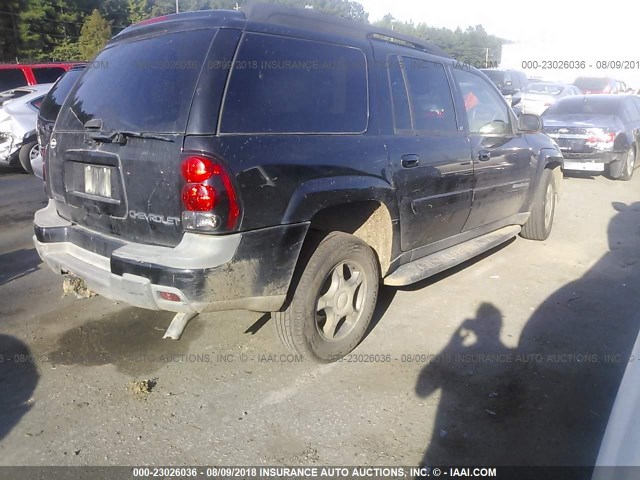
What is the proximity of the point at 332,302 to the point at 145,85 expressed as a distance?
68.0 inches

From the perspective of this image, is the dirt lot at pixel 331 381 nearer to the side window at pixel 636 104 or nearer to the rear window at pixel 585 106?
the rear window at pixel 585 106

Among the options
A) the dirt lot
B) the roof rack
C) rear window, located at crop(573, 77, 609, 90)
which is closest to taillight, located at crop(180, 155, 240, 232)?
the roof rack

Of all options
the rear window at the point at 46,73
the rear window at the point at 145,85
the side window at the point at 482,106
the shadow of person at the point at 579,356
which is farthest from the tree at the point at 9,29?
the shadow of person at the point at 579,356

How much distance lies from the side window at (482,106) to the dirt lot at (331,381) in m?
1.41

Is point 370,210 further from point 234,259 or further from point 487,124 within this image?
point 487,124

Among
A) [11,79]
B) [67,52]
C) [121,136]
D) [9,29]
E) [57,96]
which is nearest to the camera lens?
[121,136]

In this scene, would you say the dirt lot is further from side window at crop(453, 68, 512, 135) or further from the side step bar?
side window at crop(453, 68, 512, 135)

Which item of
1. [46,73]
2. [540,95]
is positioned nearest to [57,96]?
[46,73]

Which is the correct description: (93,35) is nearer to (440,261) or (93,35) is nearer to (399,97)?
(399,97)

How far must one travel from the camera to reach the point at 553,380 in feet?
10.9

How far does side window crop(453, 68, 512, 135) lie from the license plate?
2935 millimetres

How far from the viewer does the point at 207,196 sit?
8.64 ft

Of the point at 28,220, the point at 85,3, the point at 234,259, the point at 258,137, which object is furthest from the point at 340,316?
the point at 85,3

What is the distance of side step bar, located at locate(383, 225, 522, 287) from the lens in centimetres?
385
